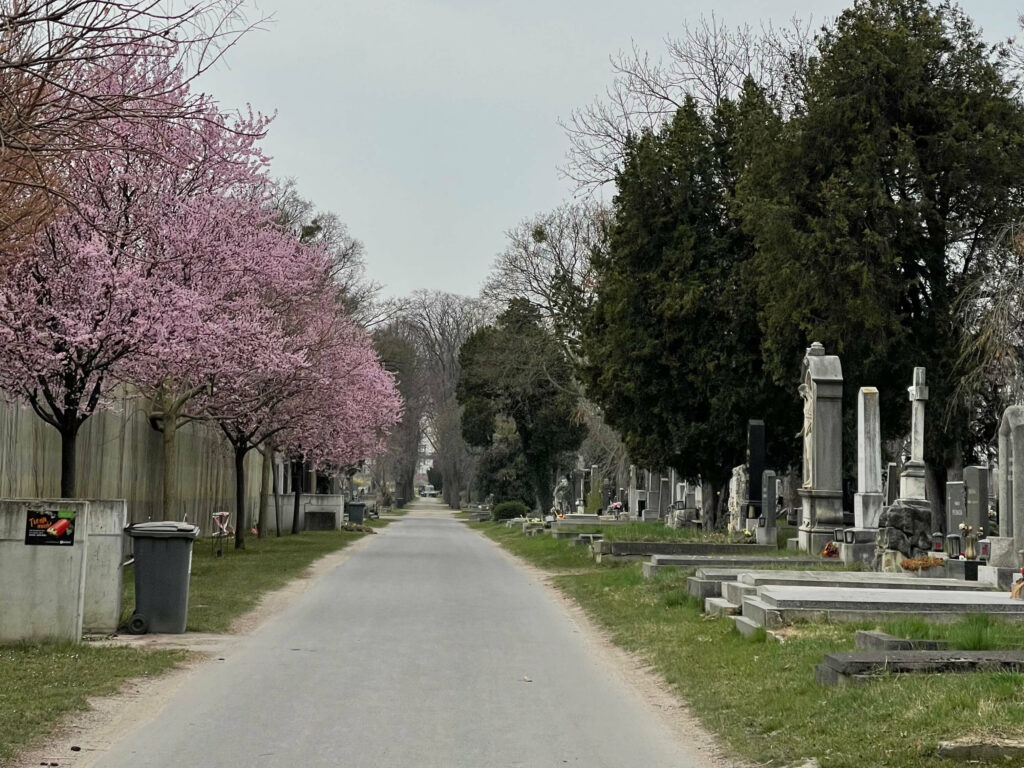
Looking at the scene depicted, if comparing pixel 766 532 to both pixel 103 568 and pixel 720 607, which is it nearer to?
pixel 720 607

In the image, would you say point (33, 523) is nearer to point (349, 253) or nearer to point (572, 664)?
point (572, 664)

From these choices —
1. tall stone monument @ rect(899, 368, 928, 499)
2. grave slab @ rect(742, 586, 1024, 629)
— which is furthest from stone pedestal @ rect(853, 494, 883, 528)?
grave slab @ rect(742, 586, 1024, 629)

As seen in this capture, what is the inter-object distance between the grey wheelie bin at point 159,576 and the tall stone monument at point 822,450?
1417 cm

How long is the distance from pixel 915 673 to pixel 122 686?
19.7ft

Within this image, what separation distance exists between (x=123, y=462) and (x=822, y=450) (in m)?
15.2

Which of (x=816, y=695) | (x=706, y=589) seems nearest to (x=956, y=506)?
(x=706, y=589)

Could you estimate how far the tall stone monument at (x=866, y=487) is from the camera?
21.8 meters

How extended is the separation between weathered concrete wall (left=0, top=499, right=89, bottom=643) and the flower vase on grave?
13.2 m

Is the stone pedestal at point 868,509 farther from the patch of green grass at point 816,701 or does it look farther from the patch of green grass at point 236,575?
the patch of green grass at point 816,701

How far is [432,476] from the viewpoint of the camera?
174 metres

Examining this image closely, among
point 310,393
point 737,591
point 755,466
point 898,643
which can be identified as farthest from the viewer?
point 310,393

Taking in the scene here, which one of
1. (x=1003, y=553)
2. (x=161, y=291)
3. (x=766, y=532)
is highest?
(x=161, y=291)

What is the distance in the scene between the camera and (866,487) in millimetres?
24547

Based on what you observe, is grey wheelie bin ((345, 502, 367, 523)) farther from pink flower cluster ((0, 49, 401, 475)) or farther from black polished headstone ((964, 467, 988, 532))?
black polished headstone ((964, 467, 988, 532))
